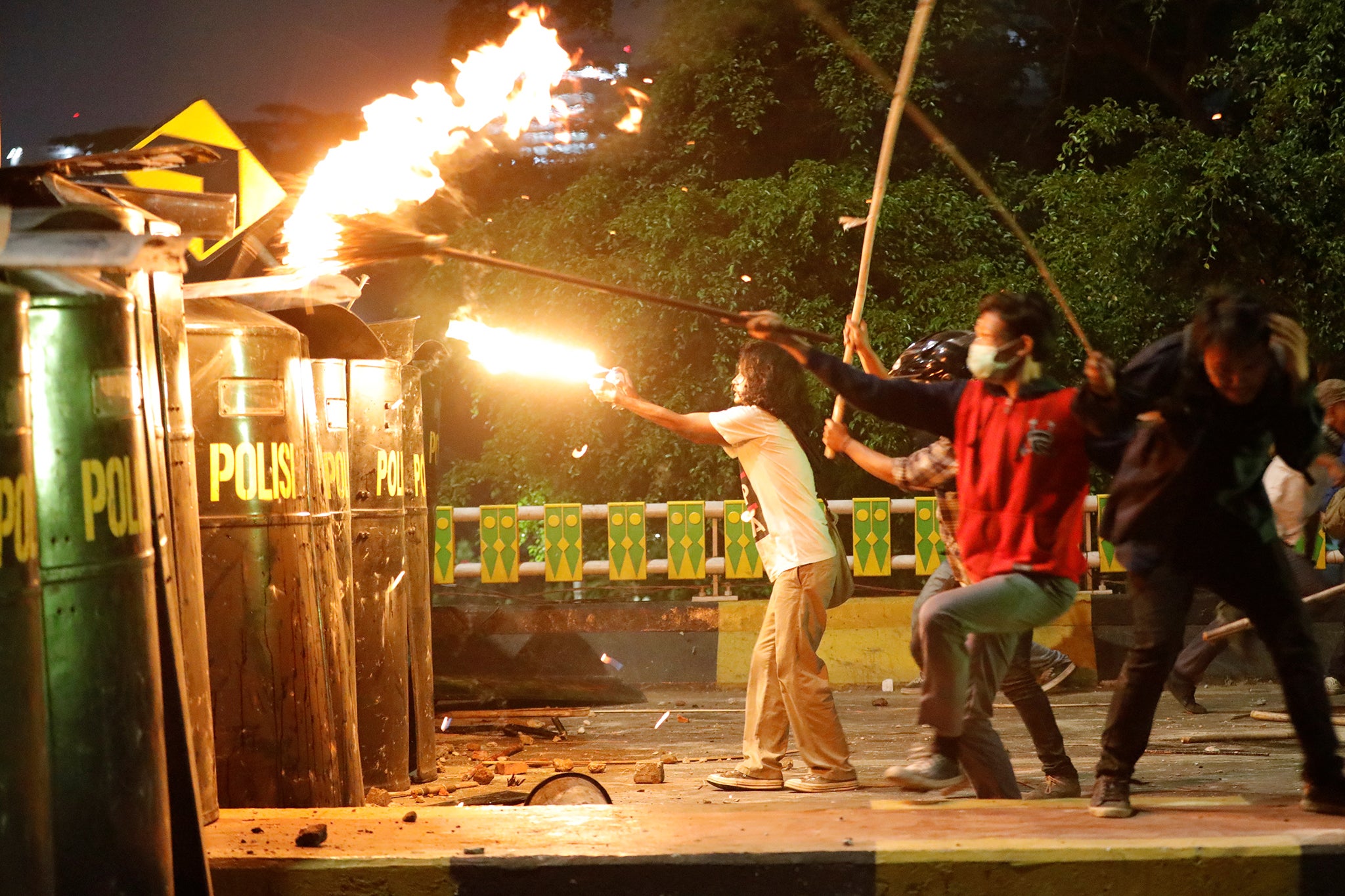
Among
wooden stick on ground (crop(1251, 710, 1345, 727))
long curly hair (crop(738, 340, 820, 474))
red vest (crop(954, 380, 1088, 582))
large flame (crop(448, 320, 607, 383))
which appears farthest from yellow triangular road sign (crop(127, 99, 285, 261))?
wooden stick on ground (crop(1251, 710, 1345, 727))

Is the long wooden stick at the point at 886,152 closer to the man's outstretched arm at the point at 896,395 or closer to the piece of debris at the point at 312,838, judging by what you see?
the man's outstretched arm at the point at 896,395

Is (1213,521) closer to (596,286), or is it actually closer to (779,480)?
(596,286)

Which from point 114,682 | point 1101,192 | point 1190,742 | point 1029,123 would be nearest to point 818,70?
point 1101,192

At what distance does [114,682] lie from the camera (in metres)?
3.84

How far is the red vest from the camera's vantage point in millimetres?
5449

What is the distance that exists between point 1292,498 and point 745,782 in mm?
3598

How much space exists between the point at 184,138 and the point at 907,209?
985 centimetres

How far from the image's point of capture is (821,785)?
7.55 m

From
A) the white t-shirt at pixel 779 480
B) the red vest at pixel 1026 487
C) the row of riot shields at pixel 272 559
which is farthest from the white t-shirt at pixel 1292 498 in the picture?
the row of riot shields at pixel 272 559

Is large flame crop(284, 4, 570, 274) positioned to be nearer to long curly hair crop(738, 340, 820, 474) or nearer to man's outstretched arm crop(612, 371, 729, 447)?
man's outstretched arm crop(612, 371, 729, 447)

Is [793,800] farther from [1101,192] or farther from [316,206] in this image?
[1101,192]

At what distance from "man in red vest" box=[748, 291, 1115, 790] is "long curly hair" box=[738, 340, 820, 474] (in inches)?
77.5

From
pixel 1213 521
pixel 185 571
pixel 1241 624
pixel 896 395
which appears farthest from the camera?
pixel 1241 624

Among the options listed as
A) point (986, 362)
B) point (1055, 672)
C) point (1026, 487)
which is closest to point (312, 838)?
point (1026, 487)
